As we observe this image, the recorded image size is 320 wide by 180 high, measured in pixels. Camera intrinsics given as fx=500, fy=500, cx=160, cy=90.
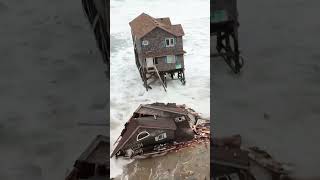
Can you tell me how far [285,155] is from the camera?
1587mm

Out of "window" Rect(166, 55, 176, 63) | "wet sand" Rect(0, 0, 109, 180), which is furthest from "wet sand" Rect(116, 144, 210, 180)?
"window" Rect(166, 55, 176, 63)

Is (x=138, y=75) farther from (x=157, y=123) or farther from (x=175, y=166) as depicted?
(x=175, y=166)

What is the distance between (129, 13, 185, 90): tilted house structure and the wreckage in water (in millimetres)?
84

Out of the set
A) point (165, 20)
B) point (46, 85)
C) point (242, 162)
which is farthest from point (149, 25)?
point (242, 162)

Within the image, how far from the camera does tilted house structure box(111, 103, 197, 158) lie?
5.03 ft

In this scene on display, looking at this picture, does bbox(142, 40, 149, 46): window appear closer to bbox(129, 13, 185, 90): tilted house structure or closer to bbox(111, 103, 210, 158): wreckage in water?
bbox(129, 13, 185, 90): tilted house structure

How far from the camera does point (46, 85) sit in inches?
62.7

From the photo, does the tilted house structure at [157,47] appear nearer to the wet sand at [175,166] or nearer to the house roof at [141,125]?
the house roof at [141,125]

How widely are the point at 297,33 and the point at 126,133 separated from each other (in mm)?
633

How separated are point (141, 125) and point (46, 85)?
333 mm

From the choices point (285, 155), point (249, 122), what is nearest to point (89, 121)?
point (249, 122)

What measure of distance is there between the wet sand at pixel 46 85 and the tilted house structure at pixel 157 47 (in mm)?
139

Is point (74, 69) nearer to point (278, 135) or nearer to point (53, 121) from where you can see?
point (53, 121)

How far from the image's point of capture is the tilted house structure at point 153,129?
60.3 inches
